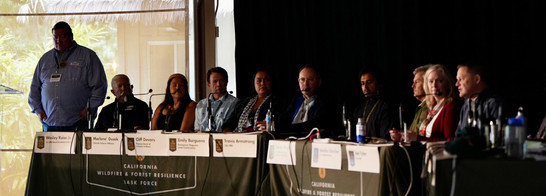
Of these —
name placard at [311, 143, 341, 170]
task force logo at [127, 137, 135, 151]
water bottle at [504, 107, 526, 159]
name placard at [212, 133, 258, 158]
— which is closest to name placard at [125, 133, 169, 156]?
task force logo at [127, 137, 135, 151]

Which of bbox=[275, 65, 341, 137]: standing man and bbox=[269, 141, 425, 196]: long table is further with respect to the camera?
bbox=[275, 65, 341, 137]: standing man

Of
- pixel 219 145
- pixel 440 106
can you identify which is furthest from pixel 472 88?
pixel 219 145

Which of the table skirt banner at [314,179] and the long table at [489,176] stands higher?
the long table at [489,176]

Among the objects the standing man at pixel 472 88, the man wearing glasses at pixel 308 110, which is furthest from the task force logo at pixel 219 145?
the standing man at pixel 472 88

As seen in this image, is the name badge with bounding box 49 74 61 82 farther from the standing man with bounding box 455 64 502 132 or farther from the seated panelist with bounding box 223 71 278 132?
the standing man with bounding box 455 64 502 132

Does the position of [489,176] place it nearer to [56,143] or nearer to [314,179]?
[314,179]

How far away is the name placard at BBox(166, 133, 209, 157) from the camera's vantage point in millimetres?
4586

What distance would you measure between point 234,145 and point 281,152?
1.34ft

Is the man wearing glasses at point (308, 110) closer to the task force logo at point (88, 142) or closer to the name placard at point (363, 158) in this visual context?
the name placard at point (363, 158)

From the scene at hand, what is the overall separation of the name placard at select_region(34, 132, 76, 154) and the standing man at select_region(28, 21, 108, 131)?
2.70ft

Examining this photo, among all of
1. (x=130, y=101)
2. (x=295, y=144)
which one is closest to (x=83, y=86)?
(x=130, y=101)

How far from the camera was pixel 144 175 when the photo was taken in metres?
4.78

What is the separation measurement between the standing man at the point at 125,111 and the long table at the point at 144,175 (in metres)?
0.77

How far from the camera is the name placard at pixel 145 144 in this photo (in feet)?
15.5
